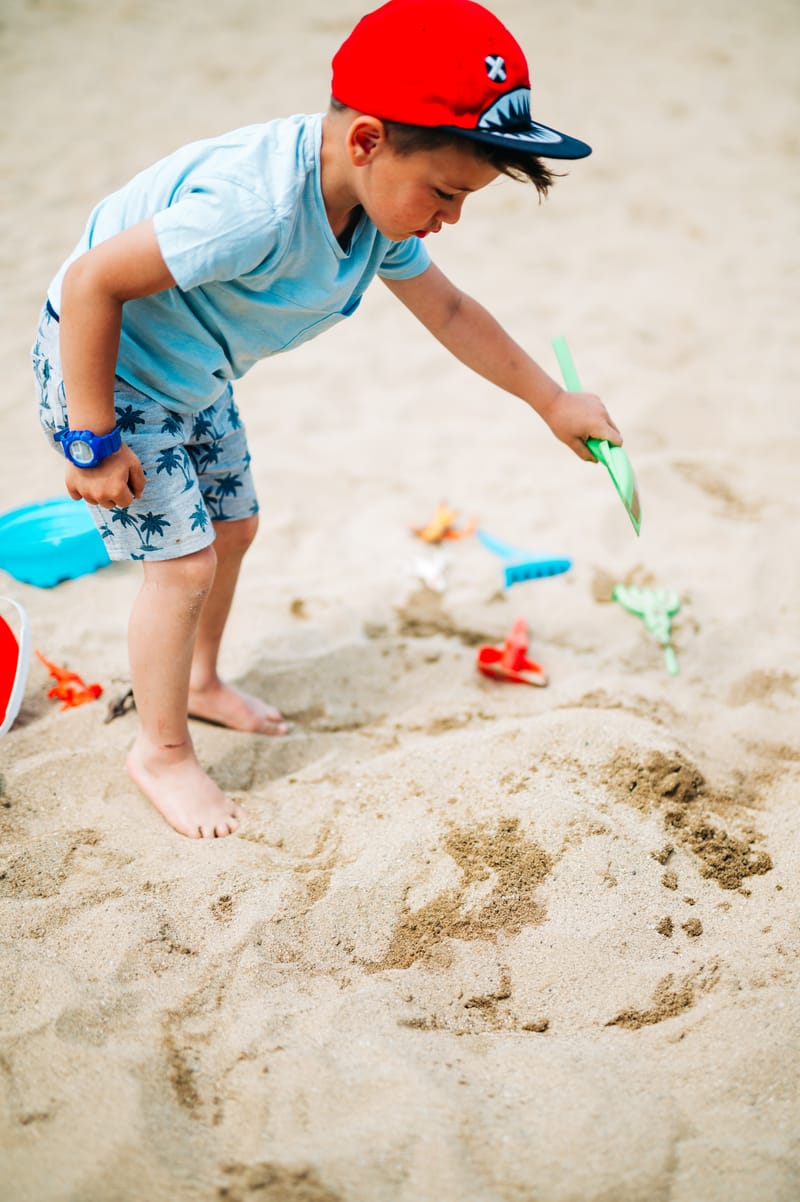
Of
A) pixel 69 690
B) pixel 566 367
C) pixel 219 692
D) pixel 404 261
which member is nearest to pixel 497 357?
pixel 566 367

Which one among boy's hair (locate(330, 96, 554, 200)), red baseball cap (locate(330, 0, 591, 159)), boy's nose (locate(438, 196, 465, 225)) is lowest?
boy's nose (locate(438, 196, 465, 225))

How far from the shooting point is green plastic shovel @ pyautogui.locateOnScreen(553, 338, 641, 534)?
1.65 metres

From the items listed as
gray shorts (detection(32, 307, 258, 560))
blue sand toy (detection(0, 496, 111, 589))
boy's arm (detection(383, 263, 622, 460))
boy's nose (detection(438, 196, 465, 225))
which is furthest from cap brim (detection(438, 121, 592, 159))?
blue sand toy (detection(0, 496, 111, 589))

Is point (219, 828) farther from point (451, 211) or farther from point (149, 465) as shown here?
point (451, 211)

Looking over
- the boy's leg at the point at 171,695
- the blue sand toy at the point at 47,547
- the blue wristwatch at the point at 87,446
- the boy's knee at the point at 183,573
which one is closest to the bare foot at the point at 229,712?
the boy's leg at the point at 171,695

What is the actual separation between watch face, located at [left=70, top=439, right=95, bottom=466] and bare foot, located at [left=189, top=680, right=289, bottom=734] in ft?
2.37

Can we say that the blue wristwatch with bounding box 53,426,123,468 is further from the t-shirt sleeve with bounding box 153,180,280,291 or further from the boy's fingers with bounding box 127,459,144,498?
the t-shirt sleeve with bounding box 153,180,280,291

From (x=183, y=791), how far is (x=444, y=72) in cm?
123

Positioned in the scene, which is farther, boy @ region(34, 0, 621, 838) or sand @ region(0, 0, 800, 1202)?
boy @ region(34, 0, 621, 838)

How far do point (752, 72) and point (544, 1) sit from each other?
1670 mm

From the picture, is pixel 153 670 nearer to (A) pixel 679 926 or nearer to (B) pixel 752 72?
(A) pixel 679 926

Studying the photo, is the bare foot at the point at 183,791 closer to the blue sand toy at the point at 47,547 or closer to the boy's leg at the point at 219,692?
the boy's leg at the point at 219,692

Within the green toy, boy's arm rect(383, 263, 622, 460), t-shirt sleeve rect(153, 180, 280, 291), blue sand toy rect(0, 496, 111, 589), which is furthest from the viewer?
blue sand toy rect(0, 496, 111, 589)

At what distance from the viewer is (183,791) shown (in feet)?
5.56
